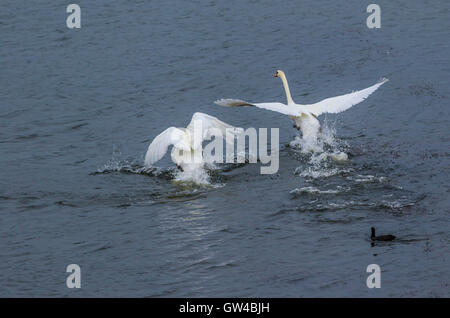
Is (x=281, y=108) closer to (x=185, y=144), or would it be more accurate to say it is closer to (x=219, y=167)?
(x=219, y=167)

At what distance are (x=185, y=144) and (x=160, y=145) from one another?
1.57 ft

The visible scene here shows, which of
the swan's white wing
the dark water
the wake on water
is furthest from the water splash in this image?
the swan's white wing

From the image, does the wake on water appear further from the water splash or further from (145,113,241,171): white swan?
(145,113,241,171): white swan

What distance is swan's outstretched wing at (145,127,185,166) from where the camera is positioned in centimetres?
1495

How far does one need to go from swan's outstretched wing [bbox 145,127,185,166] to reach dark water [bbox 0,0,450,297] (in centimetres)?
54

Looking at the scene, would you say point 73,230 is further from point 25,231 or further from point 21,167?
point 21,167

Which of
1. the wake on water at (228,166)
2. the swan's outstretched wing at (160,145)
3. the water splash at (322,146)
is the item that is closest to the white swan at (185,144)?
the swan's outstretched wing at (160,145)

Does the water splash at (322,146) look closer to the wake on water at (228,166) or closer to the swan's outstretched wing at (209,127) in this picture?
the wake on water at (228,166)

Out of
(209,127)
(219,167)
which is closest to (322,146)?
(219,167)

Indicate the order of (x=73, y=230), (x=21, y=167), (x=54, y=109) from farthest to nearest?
(x=54, y=109) → (x=21, y=167) → (x=73, y=230)
